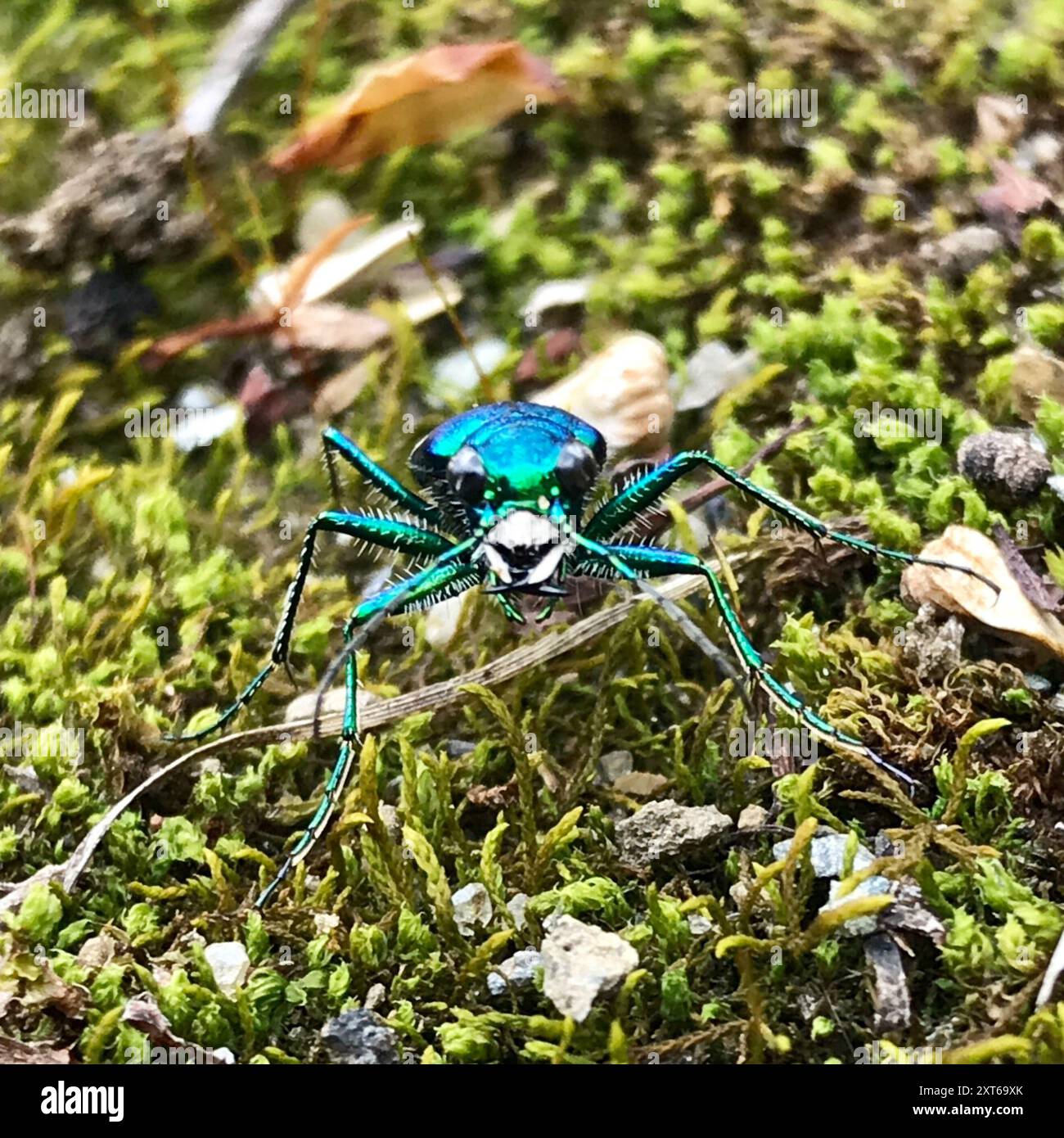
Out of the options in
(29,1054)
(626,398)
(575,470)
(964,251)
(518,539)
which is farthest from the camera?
(964,251)

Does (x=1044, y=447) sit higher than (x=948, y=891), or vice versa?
(x=1044, y=447)

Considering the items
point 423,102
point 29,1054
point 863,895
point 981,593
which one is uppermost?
point 423,102

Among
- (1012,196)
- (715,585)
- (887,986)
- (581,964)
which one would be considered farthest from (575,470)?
(1012,196)

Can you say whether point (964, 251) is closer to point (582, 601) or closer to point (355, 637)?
point (582, 601)

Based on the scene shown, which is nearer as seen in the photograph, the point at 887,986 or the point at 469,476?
the point at 887,986

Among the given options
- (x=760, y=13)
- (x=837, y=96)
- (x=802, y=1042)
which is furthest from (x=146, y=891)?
(x=760, y=13)

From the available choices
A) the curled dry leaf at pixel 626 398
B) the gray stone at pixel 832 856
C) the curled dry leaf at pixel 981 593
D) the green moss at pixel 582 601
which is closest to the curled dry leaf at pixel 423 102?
the green moss at pixel 582 601

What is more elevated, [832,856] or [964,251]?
[964,251]
